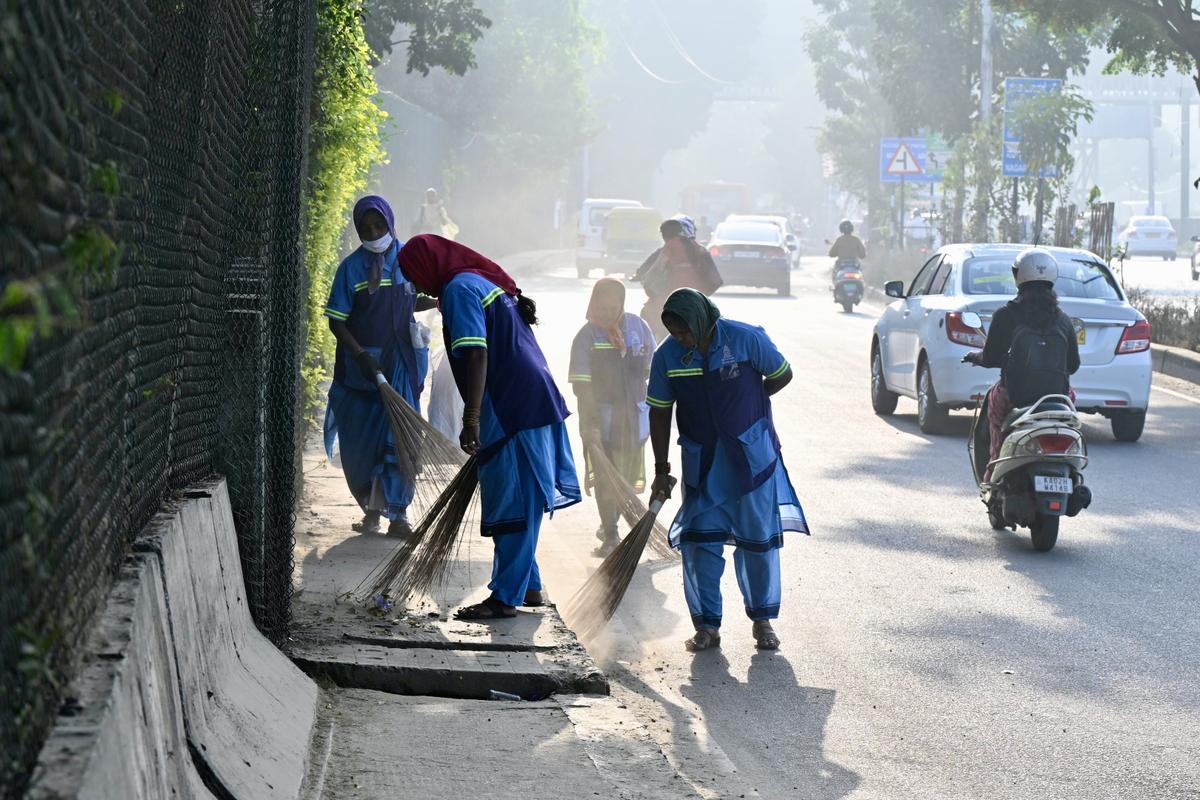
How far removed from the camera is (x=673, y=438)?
547 inches

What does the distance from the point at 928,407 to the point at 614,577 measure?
26.5 feet

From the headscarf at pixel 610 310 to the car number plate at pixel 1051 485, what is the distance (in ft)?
7.46

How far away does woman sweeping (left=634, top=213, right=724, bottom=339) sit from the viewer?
49.1ft

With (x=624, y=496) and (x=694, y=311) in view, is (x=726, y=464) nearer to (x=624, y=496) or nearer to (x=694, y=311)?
(x=694, y=311)

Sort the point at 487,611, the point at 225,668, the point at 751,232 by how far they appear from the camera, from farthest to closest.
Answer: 1. the point at 751,232
2. the point at 487,611
3. the point at 225,668

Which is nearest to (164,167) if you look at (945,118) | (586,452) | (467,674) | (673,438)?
(467,674)

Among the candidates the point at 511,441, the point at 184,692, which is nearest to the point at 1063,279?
the point at 511,441

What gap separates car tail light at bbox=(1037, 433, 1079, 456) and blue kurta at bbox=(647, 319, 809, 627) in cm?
240

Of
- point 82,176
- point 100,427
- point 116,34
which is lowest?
point 100,427

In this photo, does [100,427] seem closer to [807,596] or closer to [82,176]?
[82,176]

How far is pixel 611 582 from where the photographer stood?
7.61 meters

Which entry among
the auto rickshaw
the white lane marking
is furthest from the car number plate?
the auto rickshaw

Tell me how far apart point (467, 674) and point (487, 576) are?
2018mm

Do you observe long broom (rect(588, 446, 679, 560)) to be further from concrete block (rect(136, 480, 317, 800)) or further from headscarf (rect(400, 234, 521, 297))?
concrete block (rect(136, 480, 317, 800))
